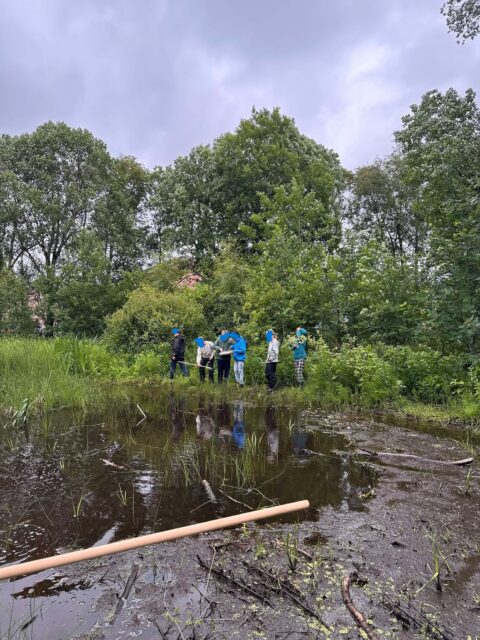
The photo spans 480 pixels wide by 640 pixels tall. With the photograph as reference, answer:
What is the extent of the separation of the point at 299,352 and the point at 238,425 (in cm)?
399

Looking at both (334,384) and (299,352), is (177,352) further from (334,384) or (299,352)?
(334,384)

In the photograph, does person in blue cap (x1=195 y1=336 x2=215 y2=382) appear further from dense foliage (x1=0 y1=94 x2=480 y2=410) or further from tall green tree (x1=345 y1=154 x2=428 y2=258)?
tall green tree (x1=345 y1=154 x2=428 y2=258)

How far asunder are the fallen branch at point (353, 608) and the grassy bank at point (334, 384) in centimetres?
642

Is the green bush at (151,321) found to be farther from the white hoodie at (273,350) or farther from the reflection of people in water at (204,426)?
the reflection of people in water at (204,426)

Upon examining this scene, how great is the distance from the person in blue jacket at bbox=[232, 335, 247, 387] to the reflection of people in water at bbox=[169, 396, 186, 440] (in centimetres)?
182

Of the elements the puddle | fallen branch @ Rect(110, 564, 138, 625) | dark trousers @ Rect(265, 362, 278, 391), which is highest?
dark trousers @ Rect(265, 362, 278, 391)

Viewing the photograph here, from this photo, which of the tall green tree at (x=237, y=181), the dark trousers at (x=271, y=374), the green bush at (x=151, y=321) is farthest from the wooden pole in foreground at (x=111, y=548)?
the tall green tree at (x=237, y=181)

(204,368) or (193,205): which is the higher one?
(193,205)

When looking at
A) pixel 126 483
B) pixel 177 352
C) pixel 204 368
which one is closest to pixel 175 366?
pixel 177 352

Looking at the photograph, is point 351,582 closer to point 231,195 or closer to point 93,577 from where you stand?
point 93,577

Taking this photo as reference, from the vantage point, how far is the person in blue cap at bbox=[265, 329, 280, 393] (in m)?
11.8

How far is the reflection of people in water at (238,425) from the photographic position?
7.36 m

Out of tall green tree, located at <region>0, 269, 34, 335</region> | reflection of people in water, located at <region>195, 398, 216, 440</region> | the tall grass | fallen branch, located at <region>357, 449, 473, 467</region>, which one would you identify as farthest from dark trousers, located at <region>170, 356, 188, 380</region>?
tall green tree, located at <region>0, 269, 34, 335</region>

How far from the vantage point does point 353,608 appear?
9.44ft
